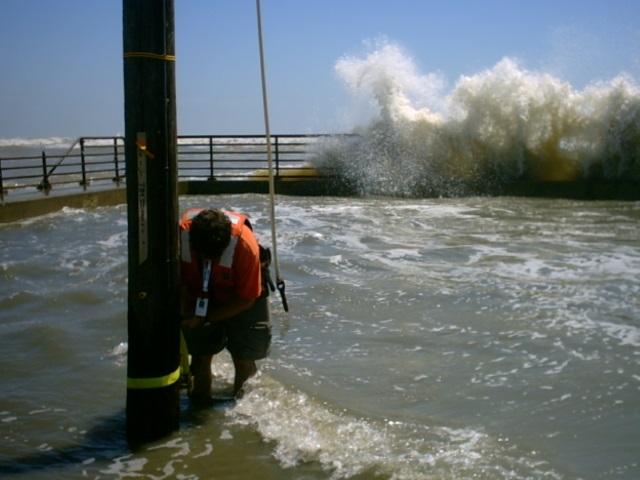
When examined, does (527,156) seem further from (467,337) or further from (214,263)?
(214,263)

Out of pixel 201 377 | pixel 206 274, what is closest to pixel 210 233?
pixel 206 274

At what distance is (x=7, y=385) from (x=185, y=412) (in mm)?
1484

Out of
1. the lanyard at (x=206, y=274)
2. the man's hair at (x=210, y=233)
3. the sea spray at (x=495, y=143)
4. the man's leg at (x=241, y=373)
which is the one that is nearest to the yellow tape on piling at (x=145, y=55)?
the man's hair at (x=210, y=233)

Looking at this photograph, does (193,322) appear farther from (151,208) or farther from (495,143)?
(495,143)

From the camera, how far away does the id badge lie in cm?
434

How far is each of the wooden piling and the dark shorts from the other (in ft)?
1.95

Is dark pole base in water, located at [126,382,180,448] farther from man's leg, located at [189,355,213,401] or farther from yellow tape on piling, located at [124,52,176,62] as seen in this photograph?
yellow tape on piling, located at [124,52,176,62]

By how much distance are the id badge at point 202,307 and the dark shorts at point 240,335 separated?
0.45m

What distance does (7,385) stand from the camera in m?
5.57

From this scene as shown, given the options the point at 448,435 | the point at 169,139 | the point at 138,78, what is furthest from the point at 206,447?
the point at 138,78

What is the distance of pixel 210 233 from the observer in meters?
4.26

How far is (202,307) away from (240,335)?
545 mm

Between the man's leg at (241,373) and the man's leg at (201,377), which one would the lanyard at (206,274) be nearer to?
the man's leg at (201,377)

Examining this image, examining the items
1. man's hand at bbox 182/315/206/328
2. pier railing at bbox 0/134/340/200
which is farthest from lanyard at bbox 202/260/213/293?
pier railing at bbox 0/134/340/200
